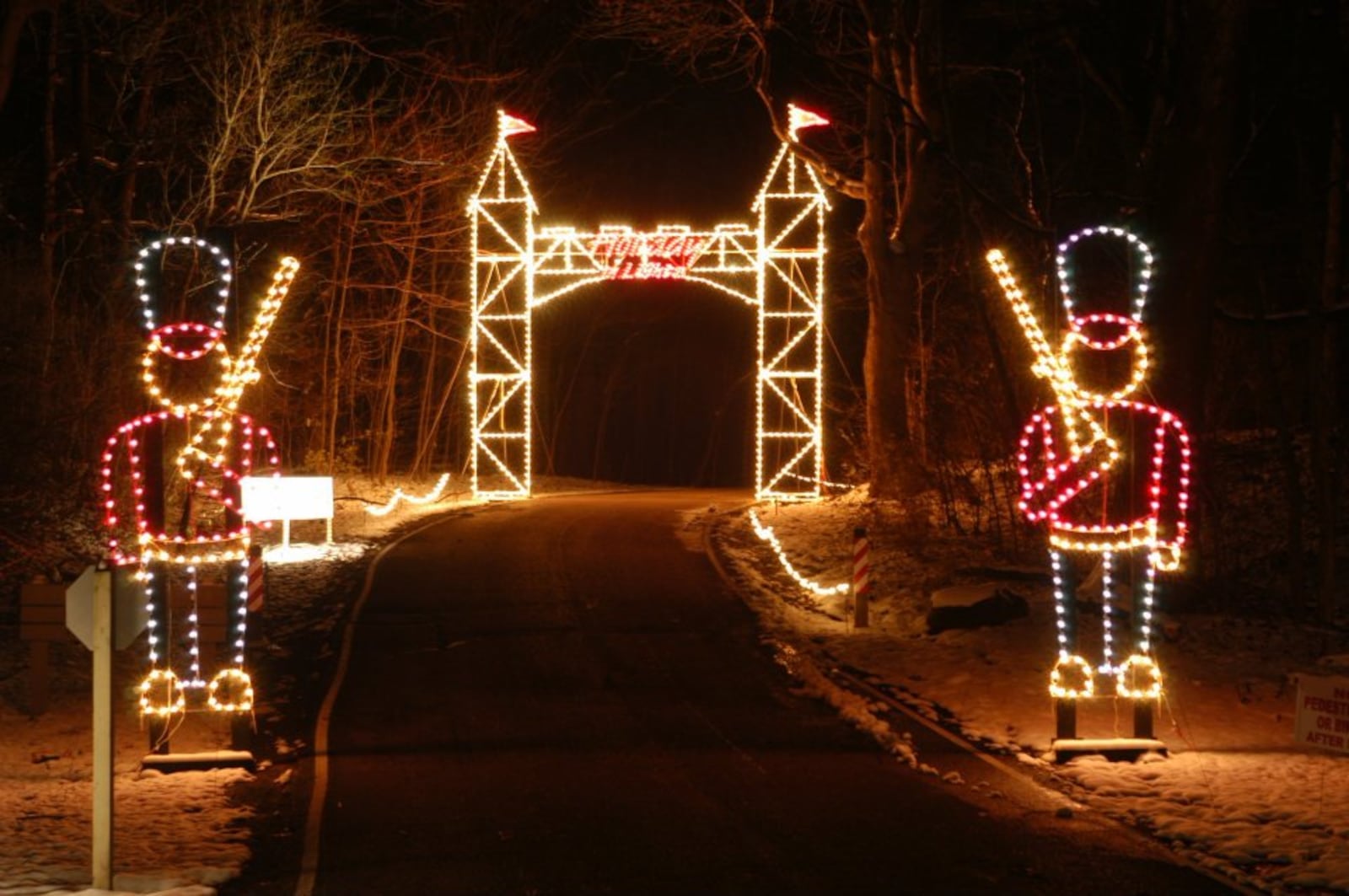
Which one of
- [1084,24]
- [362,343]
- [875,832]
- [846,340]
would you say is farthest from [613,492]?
[875,832]

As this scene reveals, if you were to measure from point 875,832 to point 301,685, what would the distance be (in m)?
7.43

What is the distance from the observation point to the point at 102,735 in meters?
8.37

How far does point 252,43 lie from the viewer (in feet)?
74.8

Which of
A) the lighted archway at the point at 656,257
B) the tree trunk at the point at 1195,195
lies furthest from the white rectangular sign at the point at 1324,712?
the lighted archway at the point at 656,257

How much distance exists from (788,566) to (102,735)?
49.6ft

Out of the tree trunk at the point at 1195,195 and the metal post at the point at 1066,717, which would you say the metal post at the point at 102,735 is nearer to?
the metal post at the point at 1066,717

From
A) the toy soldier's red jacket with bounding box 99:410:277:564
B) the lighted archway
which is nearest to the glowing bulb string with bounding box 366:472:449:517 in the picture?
the lighted archway

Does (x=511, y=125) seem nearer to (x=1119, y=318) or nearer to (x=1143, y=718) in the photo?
(x=1119, y=318)

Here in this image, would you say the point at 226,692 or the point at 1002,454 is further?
the point at 1002,454

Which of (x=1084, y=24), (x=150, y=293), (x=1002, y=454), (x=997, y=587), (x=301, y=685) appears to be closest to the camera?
(x=150, y=293)

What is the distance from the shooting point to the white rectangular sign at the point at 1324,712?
927cm

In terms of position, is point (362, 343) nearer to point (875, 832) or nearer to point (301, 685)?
point (301, 685)

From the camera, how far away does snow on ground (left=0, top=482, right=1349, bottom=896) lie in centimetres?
929

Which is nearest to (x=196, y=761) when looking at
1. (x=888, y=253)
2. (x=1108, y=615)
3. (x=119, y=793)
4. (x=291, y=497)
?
(x=119, y=793)
